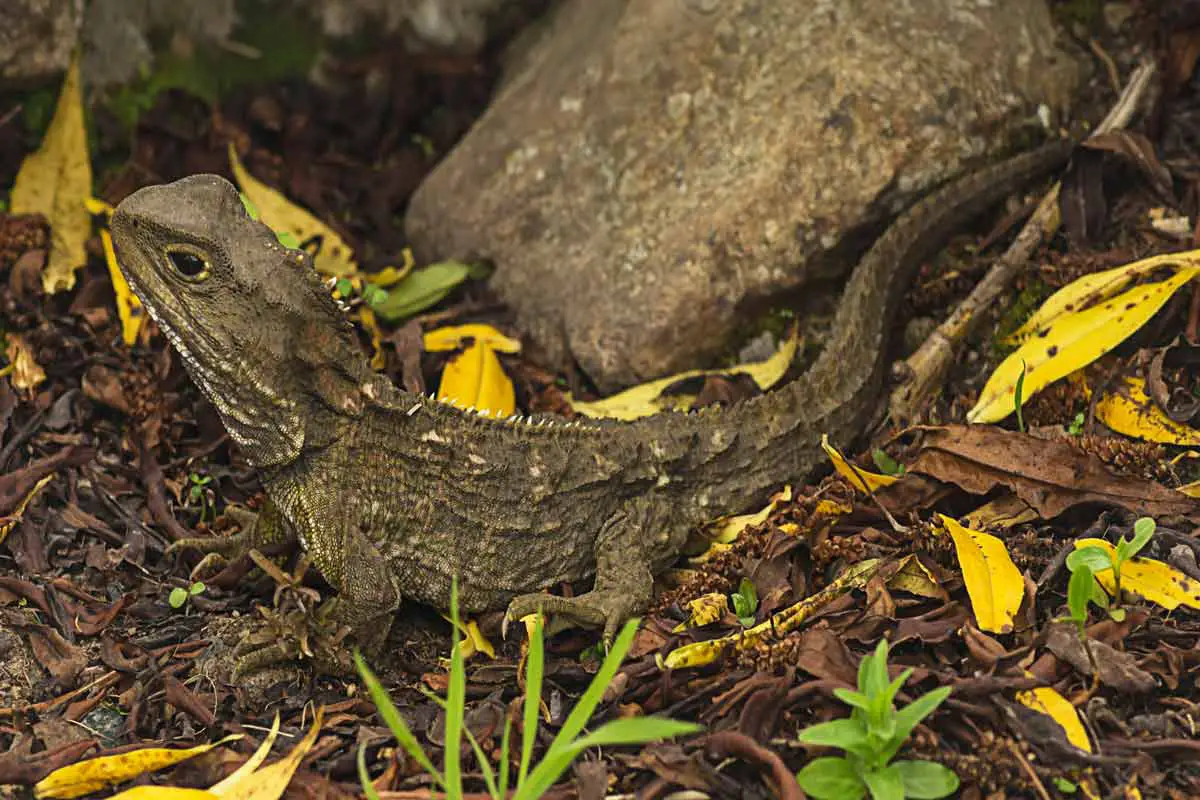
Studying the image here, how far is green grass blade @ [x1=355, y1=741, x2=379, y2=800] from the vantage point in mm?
3275

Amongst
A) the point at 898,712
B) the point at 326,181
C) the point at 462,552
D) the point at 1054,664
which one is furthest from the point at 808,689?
the point at 326,181

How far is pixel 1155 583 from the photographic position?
400cm

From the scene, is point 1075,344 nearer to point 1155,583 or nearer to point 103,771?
point 1155,583

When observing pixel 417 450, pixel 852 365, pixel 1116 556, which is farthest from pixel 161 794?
pixel 852 365

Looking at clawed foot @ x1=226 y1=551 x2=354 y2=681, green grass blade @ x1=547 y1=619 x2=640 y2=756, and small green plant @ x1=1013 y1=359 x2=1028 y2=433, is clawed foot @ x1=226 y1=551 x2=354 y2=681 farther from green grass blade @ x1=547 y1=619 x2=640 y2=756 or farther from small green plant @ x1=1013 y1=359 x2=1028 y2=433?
small green plant @ x1=1013 y1=359 x2=1028 y2=433

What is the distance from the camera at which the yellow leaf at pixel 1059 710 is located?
354 cm

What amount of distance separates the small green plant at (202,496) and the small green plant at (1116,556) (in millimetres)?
3369

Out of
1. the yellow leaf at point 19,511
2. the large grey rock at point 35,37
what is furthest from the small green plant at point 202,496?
the large grey rock at point 35,37

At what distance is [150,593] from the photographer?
4.78m

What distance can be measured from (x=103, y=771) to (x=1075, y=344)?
3825mm

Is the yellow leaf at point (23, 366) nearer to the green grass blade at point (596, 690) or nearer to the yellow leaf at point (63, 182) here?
the yellow leaf at point (63, 182)

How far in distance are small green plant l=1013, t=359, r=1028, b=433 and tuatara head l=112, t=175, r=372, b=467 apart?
8.49ft

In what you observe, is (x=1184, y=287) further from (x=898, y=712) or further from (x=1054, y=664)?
(x=898, y=712)

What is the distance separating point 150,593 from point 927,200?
3.63 m
